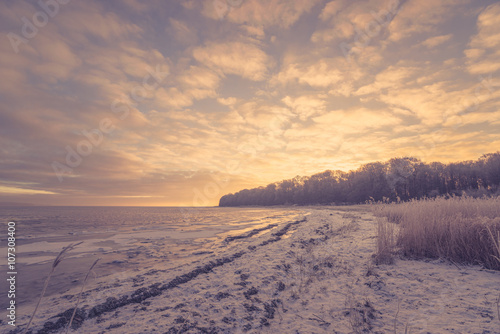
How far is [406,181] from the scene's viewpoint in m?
60.8

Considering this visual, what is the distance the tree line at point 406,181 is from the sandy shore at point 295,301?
4494 centimetres

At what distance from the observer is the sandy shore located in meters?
3.52

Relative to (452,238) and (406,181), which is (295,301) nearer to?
(452,238)

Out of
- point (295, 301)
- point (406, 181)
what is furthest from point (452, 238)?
point (406, 181)

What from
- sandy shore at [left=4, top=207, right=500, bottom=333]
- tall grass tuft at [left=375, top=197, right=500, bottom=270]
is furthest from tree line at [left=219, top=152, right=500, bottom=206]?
sandy shore at [left=4, top=207, right=500, bottom=333]

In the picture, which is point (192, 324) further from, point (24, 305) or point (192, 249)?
point (192, 249)

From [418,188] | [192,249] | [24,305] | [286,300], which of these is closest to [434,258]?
[286,300]

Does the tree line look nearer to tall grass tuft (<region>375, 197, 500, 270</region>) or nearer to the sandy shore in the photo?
tall grass tuft (<region>375, 197, 500, 270</region>)

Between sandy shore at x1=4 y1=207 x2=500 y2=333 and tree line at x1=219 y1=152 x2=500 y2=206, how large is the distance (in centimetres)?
4494

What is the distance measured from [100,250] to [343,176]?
8605 centimetres

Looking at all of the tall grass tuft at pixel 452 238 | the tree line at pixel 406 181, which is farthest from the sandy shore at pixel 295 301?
the tree line at pixel 406 181

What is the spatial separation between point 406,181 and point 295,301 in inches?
2796

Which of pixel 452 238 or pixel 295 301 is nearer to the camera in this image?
pixel 295 301

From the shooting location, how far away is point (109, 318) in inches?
163
